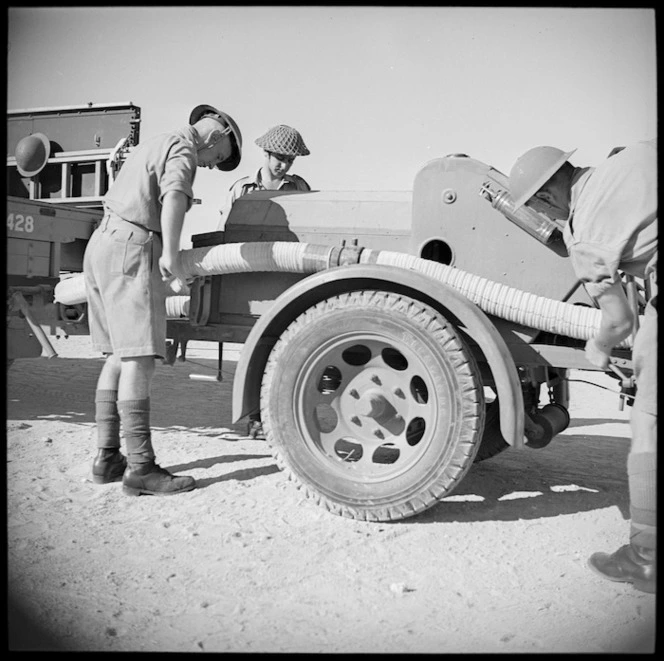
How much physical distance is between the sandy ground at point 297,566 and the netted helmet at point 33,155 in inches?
106

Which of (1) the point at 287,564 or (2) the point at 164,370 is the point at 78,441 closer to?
(1) the point at 287,564

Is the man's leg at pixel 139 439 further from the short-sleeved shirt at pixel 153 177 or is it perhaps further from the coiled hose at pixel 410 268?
the short-sleeved shirt at pixel 153 177

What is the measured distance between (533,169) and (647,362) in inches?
38.6

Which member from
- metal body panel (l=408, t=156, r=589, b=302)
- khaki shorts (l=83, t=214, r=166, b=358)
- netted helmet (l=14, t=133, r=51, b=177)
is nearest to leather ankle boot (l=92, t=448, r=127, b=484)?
khaki shorts (l=83, t=214, r=166, b=358)

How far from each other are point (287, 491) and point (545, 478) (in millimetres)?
1670

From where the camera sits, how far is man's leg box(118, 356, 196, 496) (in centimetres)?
355

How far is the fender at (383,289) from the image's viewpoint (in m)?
3.11

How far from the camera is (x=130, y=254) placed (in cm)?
361

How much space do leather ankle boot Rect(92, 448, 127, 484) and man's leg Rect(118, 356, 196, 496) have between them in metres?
0.22

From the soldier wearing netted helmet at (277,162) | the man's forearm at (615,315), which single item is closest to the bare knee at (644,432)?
Answer: the man's forearm at (615,315)

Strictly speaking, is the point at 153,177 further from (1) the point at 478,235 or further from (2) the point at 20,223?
(1) the point at 478,235

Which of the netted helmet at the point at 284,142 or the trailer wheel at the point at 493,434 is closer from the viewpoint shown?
the trailer wheel at the point at 493,434

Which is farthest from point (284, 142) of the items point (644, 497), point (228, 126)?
point (644, 497)

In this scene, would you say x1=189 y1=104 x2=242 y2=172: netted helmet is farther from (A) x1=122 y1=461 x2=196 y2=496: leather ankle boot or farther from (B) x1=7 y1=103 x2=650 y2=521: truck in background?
(A) x1=122 y1=461 x2=196 y2=496: leather ankle boot
